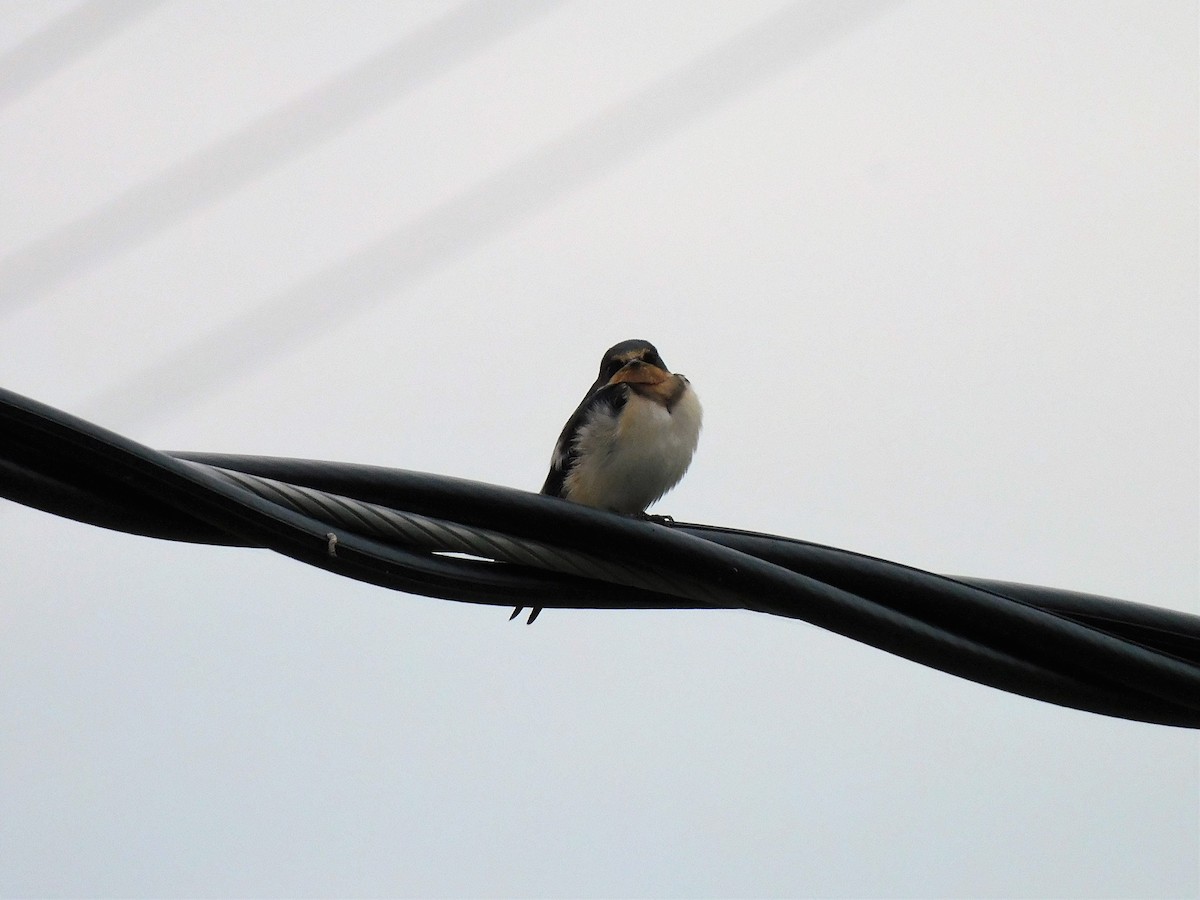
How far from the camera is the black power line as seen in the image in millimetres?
3027

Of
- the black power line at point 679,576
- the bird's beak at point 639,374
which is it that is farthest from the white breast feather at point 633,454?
the black power line at point 679,576

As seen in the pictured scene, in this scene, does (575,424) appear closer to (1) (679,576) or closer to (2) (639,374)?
(2) (639,374)

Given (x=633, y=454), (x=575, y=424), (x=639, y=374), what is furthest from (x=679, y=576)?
(x=639, y=374)

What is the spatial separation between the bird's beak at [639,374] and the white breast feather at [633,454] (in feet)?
0.48

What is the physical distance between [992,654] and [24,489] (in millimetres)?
2011

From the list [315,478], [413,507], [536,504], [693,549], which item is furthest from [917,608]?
Answer: [315,478]

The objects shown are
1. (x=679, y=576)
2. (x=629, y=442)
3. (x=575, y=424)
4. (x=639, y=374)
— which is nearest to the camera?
(x=679, y=576)

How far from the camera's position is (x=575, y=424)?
582 cm

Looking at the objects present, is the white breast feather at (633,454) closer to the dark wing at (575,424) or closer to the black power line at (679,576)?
the dark wing at (575,424)

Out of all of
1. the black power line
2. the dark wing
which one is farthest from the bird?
the black power line

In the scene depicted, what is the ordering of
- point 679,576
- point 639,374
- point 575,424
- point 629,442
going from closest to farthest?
point 679,576, point 629,442, point 575,424, point 639,374

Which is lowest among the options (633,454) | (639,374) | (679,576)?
(679,576)

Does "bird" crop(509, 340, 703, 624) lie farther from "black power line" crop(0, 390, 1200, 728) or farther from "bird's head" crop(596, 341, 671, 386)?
"black power line" crop(0, 390, 1200, 728)

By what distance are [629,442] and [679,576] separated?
2.40m
